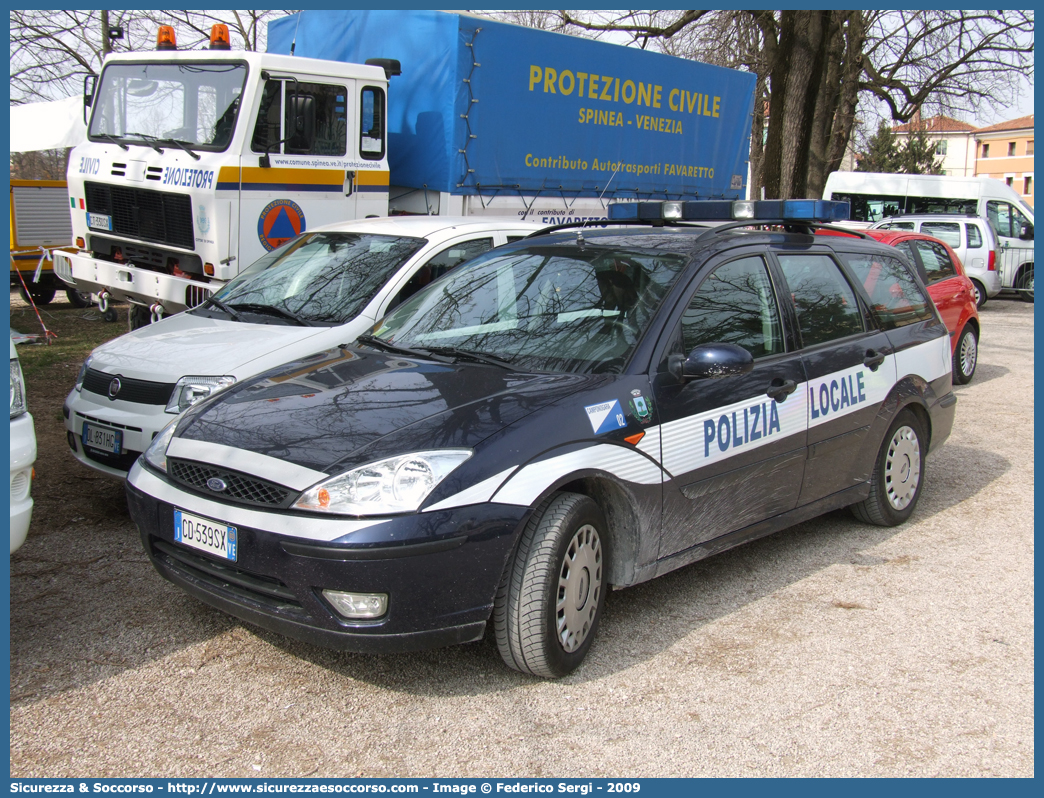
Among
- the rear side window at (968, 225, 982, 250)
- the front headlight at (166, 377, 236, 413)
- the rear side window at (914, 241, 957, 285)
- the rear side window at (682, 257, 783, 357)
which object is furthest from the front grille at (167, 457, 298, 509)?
the rear side window at (968, 225, 982, 250)

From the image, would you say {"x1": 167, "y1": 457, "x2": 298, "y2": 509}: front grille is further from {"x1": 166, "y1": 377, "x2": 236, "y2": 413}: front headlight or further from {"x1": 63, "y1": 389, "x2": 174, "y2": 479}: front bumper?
{"x1": 63, "y1": 389, "x2": 174, "y2": 479}: front bumper

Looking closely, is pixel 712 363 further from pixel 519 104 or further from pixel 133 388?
pixel 519 104

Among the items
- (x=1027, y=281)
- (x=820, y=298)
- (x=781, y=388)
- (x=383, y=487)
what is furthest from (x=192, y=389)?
(x=1027, y=281)

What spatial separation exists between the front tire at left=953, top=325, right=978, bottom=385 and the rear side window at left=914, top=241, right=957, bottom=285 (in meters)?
0.64

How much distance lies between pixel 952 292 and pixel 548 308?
7.17 m

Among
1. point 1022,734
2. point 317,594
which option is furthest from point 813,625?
point 317,594

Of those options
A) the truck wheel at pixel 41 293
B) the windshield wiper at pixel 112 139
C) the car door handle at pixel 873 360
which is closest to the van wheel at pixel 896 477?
the car door handle at pixel 873 360

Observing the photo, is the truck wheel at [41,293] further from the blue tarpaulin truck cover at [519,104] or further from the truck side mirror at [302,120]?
the truck side mirror at [302,120]

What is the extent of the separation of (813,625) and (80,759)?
2927 millimetres

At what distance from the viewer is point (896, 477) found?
5555 mm

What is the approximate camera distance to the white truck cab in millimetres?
8289

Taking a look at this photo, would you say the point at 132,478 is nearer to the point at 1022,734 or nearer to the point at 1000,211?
the point at 1022,734

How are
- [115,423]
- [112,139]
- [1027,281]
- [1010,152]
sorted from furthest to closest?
[1010,152] → [1027,281] → [112,139] → [115,423]

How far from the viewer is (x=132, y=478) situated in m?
3.96
